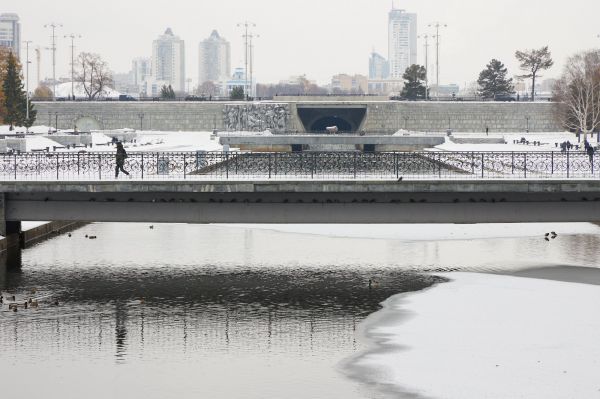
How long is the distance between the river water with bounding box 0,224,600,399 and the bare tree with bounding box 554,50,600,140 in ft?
169

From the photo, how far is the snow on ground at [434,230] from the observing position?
197ft

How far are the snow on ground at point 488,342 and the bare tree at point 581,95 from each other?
224 ft

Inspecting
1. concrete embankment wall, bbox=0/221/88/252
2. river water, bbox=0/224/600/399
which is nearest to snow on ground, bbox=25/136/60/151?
concrete embankment wall, bbox=0/221/88/252

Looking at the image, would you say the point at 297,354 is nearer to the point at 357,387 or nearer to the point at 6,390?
the point at 357,387

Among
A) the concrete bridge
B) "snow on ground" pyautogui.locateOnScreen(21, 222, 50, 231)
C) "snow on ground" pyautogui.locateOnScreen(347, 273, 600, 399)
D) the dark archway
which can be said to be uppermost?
the dark archway

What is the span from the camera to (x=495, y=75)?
176250 millimetres

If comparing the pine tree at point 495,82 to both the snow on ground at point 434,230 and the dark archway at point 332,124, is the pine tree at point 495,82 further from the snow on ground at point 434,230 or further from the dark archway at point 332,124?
the snow on ground at point 434,230

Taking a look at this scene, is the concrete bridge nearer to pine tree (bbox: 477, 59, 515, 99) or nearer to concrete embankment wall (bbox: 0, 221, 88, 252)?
concrete embankment wall (bbox: 0, 221, 88, 252)

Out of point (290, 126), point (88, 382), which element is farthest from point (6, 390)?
point (290, 126)

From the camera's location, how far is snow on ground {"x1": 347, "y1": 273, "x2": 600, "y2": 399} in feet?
95.9

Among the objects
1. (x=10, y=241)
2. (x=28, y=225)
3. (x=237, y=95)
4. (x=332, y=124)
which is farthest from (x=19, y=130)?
(x=10, y=241)

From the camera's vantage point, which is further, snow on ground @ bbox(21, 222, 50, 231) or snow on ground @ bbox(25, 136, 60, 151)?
snow on ground @ bbox(25, 136, 60, 151)

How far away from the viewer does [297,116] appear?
152m

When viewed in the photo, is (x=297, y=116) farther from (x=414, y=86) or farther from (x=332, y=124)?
(x=332, y=124)
